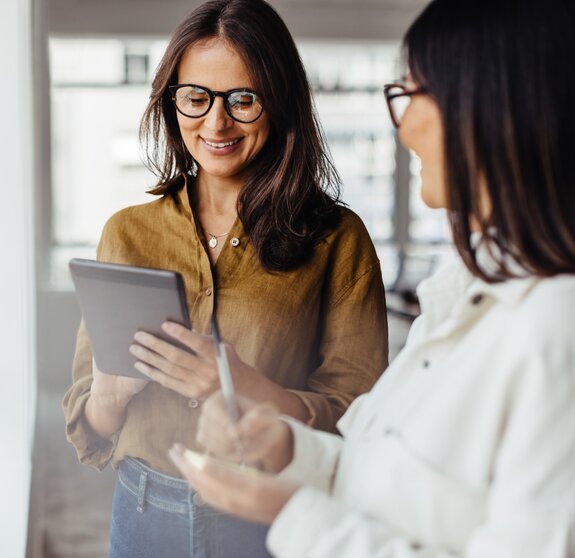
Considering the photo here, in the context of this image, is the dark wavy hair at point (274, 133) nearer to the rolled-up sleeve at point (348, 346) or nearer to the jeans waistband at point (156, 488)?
the rolled-up sleeve at point (348, 346)

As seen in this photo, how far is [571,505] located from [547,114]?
0.90 feet

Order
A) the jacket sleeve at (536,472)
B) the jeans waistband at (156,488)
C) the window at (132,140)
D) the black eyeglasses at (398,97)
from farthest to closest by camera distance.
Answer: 1. the window at (132,140)
2. the jeans waistband at (156,488)
3. the black eyeglasses at (398,97)
4. the jacket sleeve at (536,472)

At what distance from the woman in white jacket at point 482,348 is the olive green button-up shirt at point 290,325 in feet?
1.09

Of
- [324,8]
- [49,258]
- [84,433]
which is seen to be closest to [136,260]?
[84,433]

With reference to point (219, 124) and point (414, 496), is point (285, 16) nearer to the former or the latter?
point (219, 124)

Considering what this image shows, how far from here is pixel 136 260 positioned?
1.07m

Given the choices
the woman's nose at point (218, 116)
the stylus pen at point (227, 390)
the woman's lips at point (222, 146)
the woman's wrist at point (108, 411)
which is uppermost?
the woman's nose at point (218, 116)

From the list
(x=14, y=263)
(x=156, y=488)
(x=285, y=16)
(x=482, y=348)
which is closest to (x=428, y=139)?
(x=482, y=348)

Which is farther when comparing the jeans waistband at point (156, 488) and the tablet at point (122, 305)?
the jeans waistband at point (156, 488)

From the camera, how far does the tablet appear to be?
0.83 meters

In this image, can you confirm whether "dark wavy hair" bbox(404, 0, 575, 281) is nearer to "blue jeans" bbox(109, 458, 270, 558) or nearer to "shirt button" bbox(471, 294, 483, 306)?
"shirt button" bbox(471, 294, 483, 306)

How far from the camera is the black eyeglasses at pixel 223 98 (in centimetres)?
100

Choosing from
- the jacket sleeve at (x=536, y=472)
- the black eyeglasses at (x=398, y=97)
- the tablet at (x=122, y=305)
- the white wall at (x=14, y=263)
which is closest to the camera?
the jacket sleeve at (x=536, y=472)

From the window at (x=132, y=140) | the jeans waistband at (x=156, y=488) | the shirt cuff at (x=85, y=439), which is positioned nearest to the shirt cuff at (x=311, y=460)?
the jeans waistband at (x=156, y=488)
